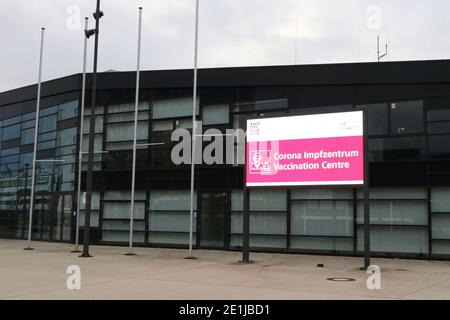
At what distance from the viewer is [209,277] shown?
14492mm

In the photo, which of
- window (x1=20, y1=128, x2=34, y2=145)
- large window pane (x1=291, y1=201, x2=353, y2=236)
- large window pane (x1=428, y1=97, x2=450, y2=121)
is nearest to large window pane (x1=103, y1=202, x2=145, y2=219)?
window (x1=20, y1=128, x2=34, y2=145)

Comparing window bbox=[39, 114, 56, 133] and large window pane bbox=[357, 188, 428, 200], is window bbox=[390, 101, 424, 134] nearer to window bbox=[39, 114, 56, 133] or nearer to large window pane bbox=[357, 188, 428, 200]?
large window pane bbox=[357, 188, 428, 200]

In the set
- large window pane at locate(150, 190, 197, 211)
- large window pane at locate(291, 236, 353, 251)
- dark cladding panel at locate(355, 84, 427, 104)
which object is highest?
dark cladding panel at locate(355, 84, 427, 104)

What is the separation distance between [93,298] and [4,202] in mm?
21216

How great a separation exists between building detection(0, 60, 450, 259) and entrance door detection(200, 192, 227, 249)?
0.14 ft

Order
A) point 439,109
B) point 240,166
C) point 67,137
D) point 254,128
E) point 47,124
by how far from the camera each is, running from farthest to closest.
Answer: point 47,124 → point 67,137 → point 240,166 → point 439,109 → point 254,128

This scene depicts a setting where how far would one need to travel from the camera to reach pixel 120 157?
25156 mm

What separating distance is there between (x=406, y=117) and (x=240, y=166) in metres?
6.64

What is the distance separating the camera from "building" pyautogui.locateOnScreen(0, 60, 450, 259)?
20.1m

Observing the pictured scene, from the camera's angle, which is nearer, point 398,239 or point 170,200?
point 398,239

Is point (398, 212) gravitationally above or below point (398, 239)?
above

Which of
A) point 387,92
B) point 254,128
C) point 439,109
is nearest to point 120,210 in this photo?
point 254,128

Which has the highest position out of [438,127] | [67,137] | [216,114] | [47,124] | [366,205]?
[47,124]

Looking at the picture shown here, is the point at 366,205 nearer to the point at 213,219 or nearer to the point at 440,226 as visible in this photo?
the point at 440,226
